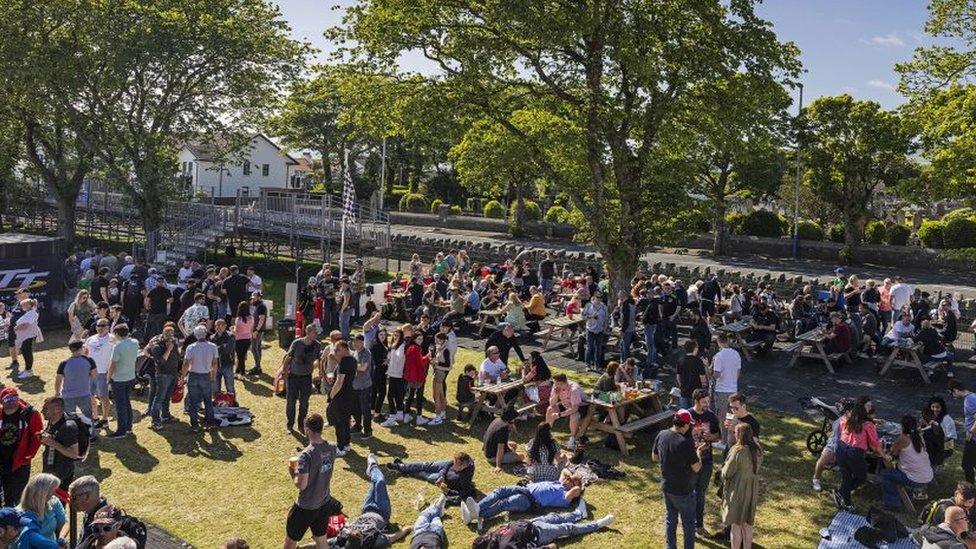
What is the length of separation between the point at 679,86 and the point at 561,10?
10.8 feet

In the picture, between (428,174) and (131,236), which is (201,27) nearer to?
(131,236)

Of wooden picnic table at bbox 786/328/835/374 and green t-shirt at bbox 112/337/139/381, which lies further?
wooden picnic table at bbox 786/328/835/374

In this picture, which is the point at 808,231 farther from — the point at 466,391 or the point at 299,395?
the point at 299,395

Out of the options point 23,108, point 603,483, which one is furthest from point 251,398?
point 23,108

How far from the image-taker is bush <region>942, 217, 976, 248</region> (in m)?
35.4

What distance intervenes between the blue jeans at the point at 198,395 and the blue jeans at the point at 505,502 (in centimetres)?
521

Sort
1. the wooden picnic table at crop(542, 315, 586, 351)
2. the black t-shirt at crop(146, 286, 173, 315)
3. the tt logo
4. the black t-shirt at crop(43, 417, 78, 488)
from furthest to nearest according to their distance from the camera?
the tt logo < the wooden picnic table at crop(542, 315, 586, 351) < the black t-shirt at crop(146, 286, 173, 315) < the black t-shirt at crop(43, 417, 78, 488)

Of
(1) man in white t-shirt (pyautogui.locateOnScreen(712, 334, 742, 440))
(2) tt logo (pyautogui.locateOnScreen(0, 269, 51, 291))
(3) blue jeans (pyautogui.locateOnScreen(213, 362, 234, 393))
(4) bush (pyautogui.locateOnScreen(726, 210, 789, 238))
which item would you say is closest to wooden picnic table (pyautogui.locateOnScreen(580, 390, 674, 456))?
(1) man in white t-shirt (pyautogui.locateOnScreen(712, 334, 742, 440))

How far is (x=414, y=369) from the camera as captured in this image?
513 inches

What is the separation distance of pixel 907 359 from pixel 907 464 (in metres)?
8.13

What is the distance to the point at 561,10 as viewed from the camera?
16.2 m

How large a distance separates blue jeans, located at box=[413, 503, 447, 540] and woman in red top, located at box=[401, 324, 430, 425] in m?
3.95

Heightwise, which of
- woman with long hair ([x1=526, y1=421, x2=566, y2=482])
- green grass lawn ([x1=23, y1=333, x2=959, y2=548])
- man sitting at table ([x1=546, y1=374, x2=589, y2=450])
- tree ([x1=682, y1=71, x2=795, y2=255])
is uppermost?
tree ([x1=682, y1=71, x2=795, y2=255])

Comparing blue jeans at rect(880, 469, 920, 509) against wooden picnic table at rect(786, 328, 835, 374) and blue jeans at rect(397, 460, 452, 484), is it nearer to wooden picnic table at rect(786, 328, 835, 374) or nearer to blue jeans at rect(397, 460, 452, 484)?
blue jeans at rect(397, 460, 452, 484)
